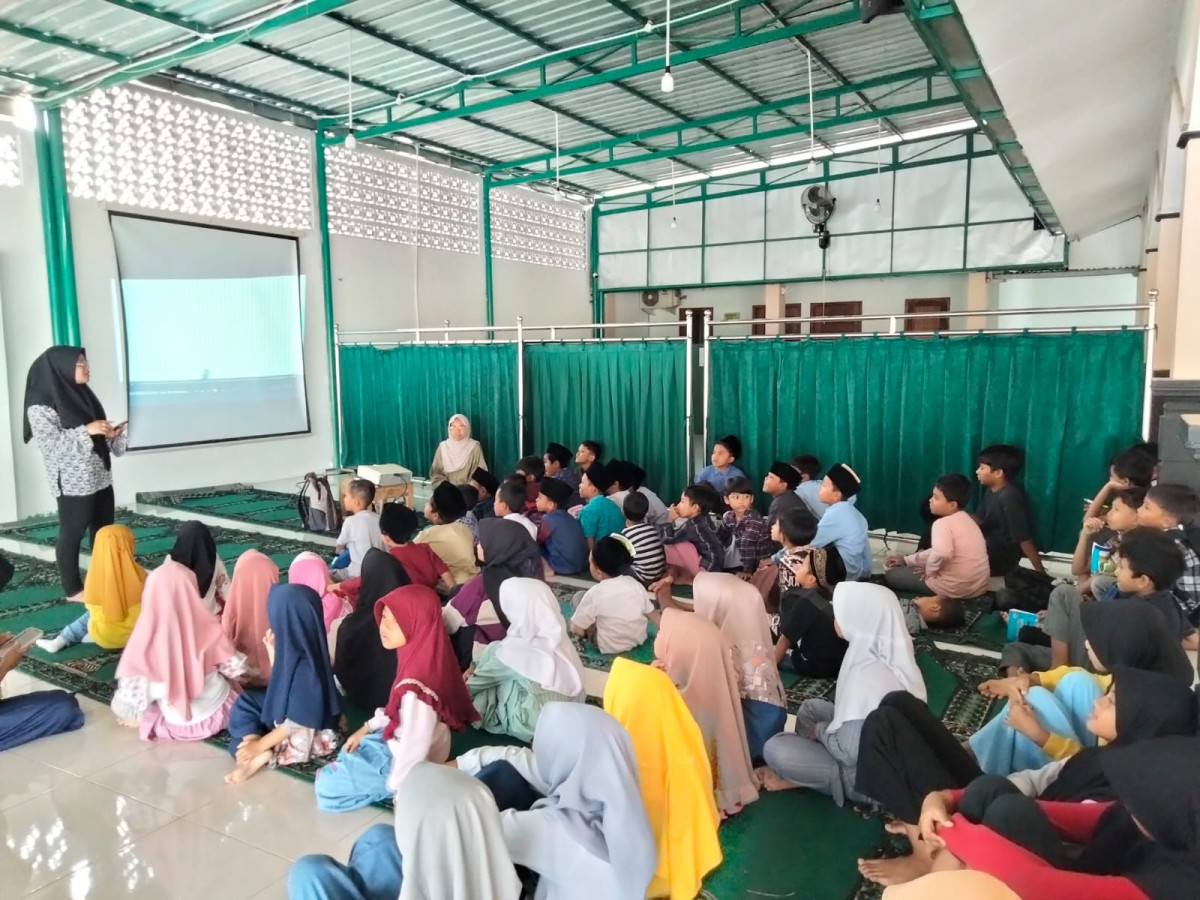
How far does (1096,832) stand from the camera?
151 cm

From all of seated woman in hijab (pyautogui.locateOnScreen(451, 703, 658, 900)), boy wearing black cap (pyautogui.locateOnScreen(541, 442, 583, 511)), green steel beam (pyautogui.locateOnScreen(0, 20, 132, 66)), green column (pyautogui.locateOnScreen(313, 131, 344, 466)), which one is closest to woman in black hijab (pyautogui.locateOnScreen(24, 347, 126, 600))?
boy wearing black cap (pyautogui.locateOnScreen(541, 442, 583, 511))

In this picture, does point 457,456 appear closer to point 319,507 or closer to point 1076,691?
point 319,507

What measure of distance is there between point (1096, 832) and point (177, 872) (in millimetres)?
2125

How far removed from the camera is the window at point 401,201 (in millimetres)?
8406

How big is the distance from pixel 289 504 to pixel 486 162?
5345 millimetres

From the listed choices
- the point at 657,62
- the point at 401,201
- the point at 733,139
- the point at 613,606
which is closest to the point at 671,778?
the point at 613,606

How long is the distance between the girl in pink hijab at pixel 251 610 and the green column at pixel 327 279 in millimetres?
5230

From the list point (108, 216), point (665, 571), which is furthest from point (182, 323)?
point (665, 571)

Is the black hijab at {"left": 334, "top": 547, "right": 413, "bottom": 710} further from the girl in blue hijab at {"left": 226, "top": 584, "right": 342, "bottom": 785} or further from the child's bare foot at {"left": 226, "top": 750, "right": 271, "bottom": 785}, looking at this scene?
the child's bare foot at {"left": 226, "top": 750, "right": 271, "bottom": 785}

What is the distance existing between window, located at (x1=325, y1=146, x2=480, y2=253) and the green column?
0.15 metres

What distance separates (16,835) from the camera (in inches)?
87.7

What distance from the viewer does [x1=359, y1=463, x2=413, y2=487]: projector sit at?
6098 millimetres

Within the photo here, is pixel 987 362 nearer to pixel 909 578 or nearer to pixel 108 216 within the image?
pixel 909 578

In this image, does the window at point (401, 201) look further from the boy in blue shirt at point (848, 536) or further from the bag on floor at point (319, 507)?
the boy in blue shirt at point (848, 536)
